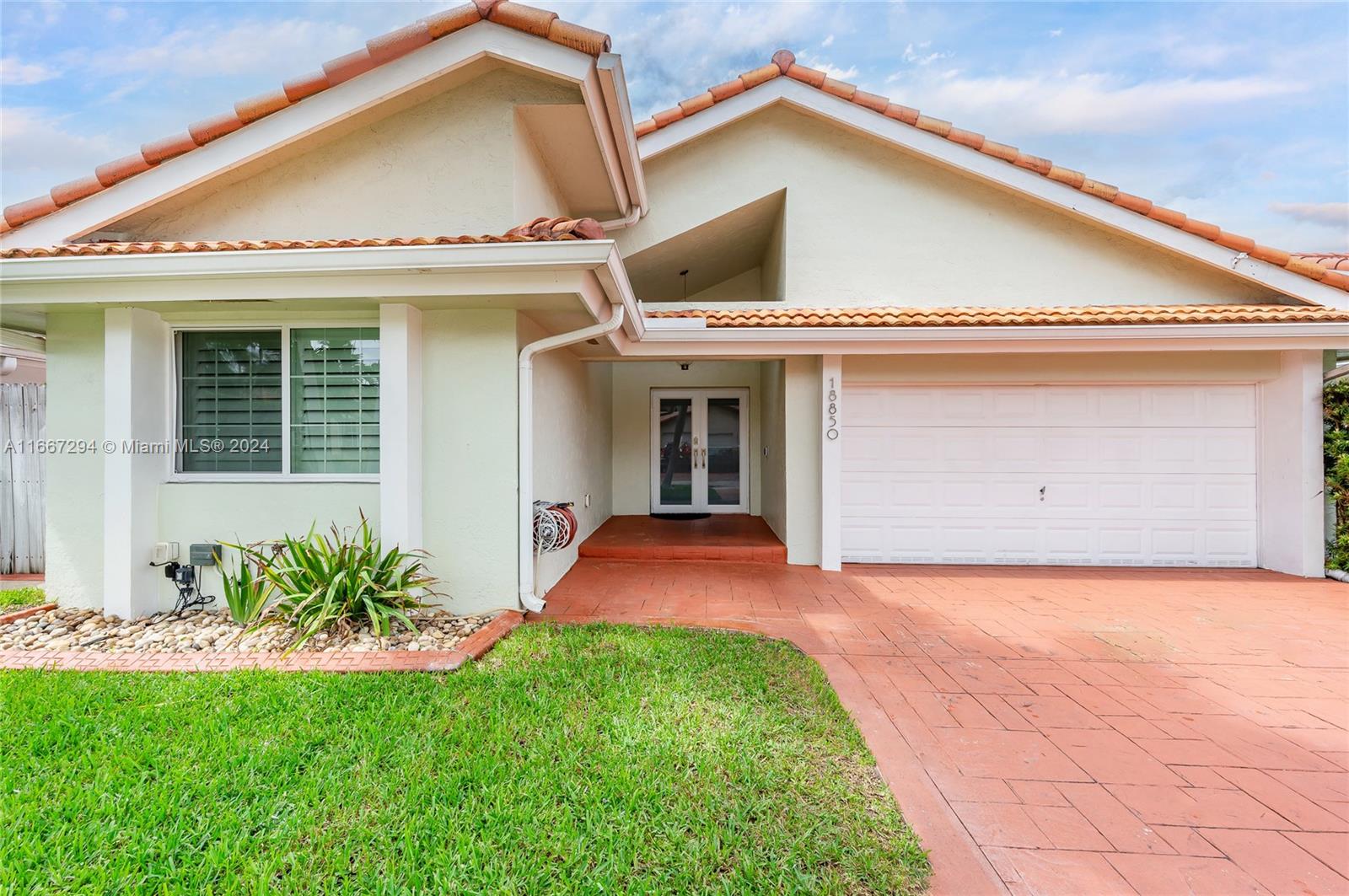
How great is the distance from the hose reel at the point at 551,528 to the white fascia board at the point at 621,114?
4.58 m

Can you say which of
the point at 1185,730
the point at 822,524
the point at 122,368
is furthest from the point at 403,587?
the point at 1185,730

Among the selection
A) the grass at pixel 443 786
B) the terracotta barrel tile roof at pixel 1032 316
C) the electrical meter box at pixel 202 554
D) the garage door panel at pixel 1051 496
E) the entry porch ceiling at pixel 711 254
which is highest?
the entry porch ceiling at pixel 711 254

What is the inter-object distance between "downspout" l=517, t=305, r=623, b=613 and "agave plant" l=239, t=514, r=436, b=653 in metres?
0.94

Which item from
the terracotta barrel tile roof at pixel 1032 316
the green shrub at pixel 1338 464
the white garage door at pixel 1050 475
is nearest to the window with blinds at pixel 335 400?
the terracotta barrel tile roof at pixel 1032 316

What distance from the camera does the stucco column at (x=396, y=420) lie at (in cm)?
527

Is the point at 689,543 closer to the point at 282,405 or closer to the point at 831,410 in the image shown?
the point at 831,410

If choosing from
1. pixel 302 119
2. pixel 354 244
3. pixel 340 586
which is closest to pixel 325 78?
pixel 302 119

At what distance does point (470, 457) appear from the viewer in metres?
5.57

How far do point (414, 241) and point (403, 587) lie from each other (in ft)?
10.5

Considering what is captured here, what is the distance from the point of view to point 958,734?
3.56 metres

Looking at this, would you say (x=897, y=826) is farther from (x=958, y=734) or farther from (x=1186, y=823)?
(x=1186, y=823)

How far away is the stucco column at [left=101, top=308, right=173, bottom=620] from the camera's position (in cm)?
524

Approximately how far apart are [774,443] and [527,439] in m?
5.63

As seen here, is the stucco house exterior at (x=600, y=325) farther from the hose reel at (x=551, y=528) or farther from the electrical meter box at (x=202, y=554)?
the hose reel at (x=551, y=528)
